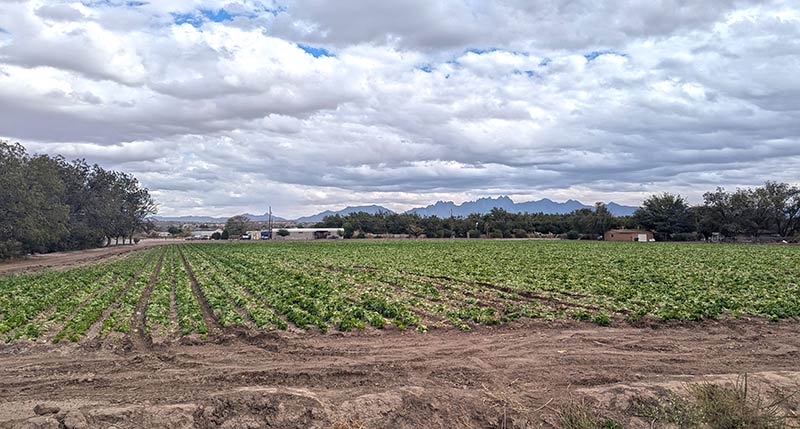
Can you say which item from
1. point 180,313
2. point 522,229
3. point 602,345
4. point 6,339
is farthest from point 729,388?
point 522,229

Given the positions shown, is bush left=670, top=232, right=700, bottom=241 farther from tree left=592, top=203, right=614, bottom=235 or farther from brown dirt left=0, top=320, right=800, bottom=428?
brown dirt left=0, top=320, right=800, bottom=428

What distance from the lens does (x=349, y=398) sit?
7699 mm

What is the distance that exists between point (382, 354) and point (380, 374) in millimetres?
1612

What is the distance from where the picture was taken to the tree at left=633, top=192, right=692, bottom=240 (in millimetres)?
104312

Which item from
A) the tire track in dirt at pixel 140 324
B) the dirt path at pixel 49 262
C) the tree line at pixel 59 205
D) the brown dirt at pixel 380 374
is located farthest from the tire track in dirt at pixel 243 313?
the tree line at pixel 59 205

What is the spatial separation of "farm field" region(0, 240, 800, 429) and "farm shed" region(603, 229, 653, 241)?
277 ft

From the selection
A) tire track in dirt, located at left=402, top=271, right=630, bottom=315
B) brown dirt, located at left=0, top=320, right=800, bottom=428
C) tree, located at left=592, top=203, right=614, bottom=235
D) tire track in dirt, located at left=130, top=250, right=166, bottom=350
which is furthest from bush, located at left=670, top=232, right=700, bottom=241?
tire track in dirt, located at left=130, top=250, right=166, bottom=350

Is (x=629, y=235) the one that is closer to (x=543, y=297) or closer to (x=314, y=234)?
(x=314, y=234)

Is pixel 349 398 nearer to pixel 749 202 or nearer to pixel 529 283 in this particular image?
pixel 529 283

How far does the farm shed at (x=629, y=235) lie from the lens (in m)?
100

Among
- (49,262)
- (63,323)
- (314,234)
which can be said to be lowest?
(49,262)

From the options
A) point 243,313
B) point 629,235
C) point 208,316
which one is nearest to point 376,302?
point 243,313

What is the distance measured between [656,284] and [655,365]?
14.1 m

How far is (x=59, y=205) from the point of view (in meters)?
62.2
